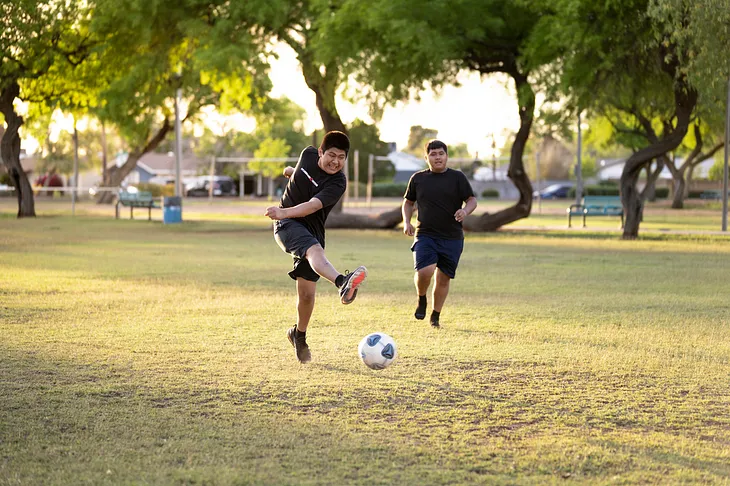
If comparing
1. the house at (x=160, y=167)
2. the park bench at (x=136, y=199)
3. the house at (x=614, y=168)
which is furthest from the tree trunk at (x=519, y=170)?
the house at (x=614, y=168)

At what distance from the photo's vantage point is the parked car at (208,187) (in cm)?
8719

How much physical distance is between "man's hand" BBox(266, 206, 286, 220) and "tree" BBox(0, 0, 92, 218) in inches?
1043

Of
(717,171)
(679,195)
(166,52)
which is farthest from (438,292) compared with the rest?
(717,171)

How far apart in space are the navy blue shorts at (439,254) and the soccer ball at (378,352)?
100 inches

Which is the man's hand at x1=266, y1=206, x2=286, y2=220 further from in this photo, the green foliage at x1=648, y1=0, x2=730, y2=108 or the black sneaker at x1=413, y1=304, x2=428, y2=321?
the green foliage at x1=648, y1=0, x2=730, y2=108

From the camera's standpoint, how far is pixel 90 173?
125 metres

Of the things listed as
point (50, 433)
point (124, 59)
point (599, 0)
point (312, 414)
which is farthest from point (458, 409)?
point (124, 59)

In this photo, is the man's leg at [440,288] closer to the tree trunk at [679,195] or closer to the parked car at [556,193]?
the tree trunk at [679,195]

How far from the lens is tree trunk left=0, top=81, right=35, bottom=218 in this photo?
36.4 meters

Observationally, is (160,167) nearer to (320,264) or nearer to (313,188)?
(313,188)

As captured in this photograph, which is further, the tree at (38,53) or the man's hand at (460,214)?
the tree at (38,53)

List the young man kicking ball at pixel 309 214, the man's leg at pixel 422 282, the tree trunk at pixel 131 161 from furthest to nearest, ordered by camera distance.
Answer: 1. the tree trunk at pixel 131 161
2. the man's leg at pixel 422 282
3. the young man kicking ball at pixel 309 214

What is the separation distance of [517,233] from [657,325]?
18782 millimetres

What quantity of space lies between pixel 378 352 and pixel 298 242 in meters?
1.06
